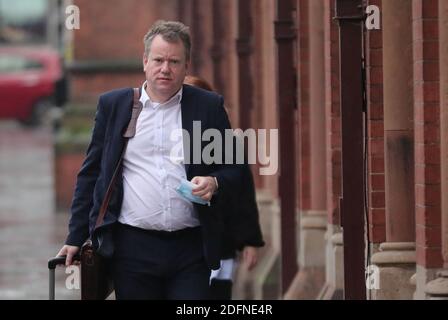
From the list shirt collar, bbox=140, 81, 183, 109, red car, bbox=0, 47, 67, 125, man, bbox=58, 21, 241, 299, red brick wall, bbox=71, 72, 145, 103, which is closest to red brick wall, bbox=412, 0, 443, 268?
man, bbox=58, 21, 241, 299

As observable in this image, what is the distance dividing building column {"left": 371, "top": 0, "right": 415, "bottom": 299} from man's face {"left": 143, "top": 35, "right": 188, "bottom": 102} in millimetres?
2281

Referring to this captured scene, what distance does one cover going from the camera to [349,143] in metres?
8.12

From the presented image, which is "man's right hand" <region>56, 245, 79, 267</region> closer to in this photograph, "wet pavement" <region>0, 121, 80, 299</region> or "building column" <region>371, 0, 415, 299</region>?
"building column" <region>371, 0, 415, 299</region>

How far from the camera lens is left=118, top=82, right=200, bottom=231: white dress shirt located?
6.72m

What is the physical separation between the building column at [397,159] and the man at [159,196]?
2122mm

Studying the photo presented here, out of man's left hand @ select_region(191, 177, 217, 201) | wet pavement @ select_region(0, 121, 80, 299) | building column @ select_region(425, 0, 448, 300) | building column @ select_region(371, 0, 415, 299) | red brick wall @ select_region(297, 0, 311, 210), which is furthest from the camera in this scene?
wet pavement @ select_region(0, 121, 80, 299)

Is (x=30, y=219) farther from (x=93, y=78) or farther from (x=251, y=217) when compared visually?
(x=251, y=217)

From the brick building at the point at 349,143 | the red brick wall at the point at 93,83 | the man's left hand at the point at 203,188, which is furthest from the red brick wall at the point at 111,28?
the man's left hand at the point at 203,188

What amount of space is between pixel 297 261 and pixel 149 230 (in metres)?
5.58

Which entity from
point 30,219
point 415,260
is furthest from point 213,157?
point 30,219

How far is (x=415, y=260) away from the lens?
28.6 feet

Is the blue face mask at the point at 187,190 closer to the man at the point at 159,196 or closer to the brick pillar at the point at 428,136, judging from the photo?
the man at the point at 159,196

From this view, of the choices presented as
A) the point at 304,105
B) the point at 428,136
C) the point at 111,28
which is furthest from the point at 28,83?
the point at 428,136

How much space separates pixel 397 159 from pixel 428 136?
105 cm
